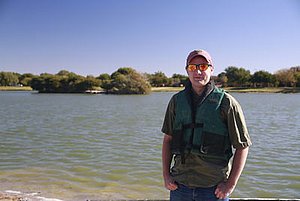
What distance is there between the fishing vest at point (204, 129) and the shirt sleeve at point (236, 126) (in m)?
0.08

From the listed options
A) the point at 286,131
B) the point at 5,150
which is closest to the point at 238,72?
the point at 286,131

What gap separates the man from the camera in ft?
8.98

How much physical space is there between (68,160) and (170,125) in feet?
30.5

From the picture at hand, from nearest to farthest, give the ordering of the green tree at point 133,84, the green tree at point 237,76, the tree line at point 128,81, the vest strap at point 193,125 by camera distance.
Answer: the vest strap at point 193,125, the green tree at point 133,84, the tree line at point 128,81, the green tree at point 237,76

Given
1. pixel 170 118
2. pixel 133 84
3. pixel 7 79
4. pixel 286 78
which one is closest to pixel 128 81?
pixel 133 84

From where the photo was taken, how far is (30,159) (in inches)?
464

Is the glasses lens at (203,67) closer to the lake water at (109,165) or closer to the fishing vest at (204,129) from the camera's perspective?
the fishing vest at (204,129)

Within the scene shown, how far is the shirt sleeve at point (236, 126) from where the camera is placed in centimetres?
269

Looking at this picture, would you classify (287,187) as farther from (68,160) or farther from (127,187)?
(68,160)

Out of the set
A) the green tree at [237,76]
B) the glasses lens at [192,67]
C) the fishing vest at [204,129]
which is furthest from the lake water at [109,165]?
the green tree at [237,76]

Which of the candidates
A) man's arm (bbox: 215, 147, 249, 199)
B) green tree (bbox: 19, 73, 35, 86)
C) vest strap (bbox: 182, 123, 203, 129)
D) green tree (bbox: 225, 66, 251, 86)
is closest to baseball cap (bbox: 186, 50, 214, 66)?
vest strap (bbox: 182, 123, 203, 129)

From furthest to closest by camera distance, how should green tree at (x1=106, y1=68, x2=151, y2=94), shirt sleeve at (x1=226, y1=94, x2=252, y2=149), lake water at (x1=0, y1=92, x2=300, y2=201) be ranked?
green tree at (x1=106, y1=68, x2=151, y2=94) → lake water at (x1=0, y1=92, x2=300, y2=201) → shirt sleeve at (x1=226, y1=94, x2=252, y2=149)

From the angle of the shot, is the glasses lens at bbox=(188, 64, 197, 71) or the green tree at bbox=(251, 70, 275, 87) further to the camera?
the green tree at bbox=(251, 70, 275, 87)

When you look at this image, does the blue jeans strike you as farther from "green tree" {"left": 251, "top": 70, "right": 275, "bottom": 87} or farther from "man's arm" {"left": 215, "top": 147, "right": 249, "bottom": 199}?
"green tree" {"left": 251, "top": 70, "right": 275, "bottom": 87}
